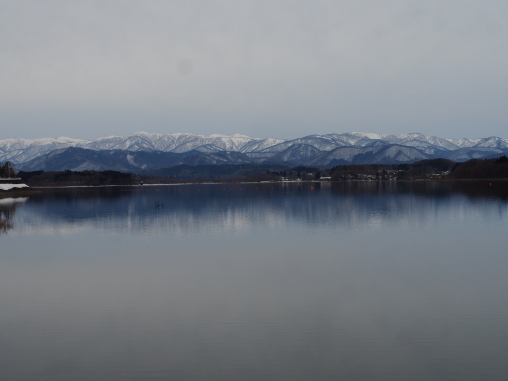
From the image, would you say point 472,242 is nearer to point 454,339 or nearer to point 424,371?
point 454,339

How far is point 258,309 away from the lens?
17047 millimetres

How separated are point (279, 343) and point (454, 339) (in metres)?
5.42

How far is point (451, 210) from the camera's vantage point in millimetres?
55938

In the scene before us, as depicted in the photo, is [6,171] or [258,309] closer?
[258,309]

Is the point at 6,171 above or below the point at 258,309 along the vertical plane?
above

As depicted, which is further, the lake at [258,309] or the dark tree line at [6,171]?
the dark tree line at [6,171]

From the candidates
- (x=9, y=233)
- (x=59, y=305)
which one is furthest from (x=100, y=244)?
(x=59, y=305)

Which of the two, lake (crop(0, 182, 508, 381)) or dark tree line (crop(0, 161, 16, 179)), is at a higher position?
dark tree line (crop(0, 161, 16, 179))

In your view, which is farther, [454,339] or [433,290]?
[433,290]

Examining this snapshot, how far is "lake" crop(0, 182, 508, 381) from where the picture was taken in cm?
1224

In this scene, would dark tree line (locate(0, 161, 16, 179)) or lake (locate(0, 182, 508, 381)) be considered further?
dark tree line (locate(0, 161, 16, 179))

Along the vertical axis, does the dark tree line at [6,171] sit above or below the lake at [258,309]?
above

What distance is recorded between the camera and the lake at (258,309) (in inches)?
482

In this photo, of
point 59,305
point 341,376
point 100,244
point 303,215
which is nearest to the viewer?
point 341,376
